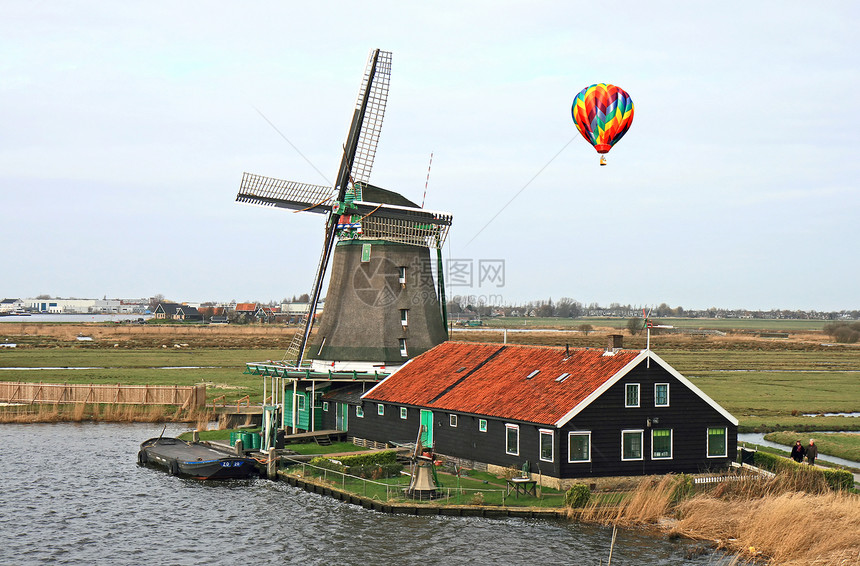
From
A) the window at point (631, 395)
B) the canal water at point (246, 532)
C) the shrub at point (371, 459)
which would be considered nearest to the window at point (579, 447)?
the window at point (631, 395)

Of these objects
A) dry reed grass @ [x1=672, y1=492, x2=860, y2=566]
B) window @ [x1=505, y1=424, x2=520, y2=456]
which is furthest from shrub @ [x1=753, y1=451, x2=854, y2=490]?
window @ [x1=505, y1=424, x2=520, y2=456]

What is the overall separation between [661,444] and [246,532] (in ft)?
54.3

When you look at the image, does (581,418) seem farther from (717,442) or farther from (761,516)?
(761,516)

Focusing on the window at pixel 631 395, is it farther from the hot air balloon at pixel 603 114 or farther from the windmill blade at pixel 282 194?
the windmill blade at pixel 282 194

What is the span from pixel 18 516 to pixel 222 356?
7748 cm

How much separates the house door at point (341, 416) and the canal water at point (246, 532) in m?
9.92

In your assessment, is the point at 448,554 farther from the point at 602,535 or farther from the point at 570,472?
the point at 570,472

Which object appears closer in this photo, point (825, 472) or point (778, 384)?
point (825, 472)

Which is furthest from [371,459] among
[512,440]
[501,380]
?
[501,380]

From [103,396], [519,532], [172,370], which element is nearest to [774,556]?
[519,532]

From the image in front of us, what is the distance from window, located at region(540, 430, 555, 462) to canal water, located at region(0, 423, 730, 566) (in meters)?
3.84

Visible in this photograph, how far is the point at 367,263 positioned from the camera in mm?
51875

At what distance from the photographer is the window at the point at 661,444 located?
36594 mm

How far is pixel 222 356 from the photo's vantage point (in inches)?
4350
